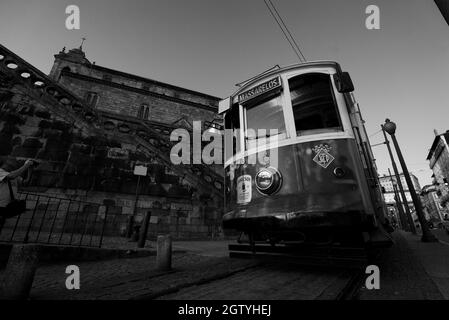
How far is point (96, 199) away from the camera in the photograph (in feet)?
26.8

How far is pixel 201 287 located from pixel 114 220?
6925 millimetres

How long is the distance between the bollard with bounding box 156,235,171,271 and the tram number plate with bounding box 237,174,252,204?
1602mm

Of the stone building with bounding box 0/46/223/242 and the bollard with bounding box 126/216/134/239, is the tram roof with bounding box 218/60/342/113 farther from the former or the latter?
the stone building with bounding box 0/46/223/242

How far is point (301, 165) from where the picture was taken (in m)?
3.00

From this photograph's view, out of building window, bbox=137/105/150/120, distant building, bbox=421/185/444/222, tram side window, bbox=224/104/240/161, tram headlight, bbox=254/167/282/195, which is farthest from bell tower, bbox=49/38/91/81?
distant building, bbox=421/185/444/222

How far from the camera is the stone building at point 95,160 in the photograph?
8094 millimetres

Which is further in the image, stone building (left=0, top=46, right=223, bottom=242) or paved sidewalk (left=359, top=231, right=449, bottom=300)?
stone building (left=0, top=46, right=223, bottom=242)

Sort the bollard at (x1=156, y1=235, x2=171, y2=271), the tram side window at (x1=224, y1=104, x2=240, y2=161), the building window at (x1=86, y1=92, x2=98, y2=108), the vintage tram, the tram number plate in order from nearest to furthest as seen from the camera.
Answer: the vintage tram, the tram number plate, the bollard at (x1=156, y1=235, x2=171, y2=271), the tram side window at (x1=224, y1=104, x2=240, y2=161), the building window at (x1=86, y1=92, x2=98, y2=108)

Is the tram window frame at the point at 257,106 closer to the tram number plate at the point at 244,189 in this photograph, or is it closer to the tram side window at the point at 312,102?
the tram side window at the point at 312,102

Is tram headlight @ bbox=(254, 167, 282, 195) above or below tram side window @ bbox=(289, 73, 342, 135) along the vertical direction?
below

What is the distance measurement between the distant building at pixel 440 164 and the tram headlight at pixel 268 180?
60.6 meters

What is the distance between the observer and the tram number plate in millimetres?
3385

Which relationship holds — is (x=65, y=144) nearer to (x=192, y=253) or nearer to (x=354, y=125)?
(x=192, y=253)
